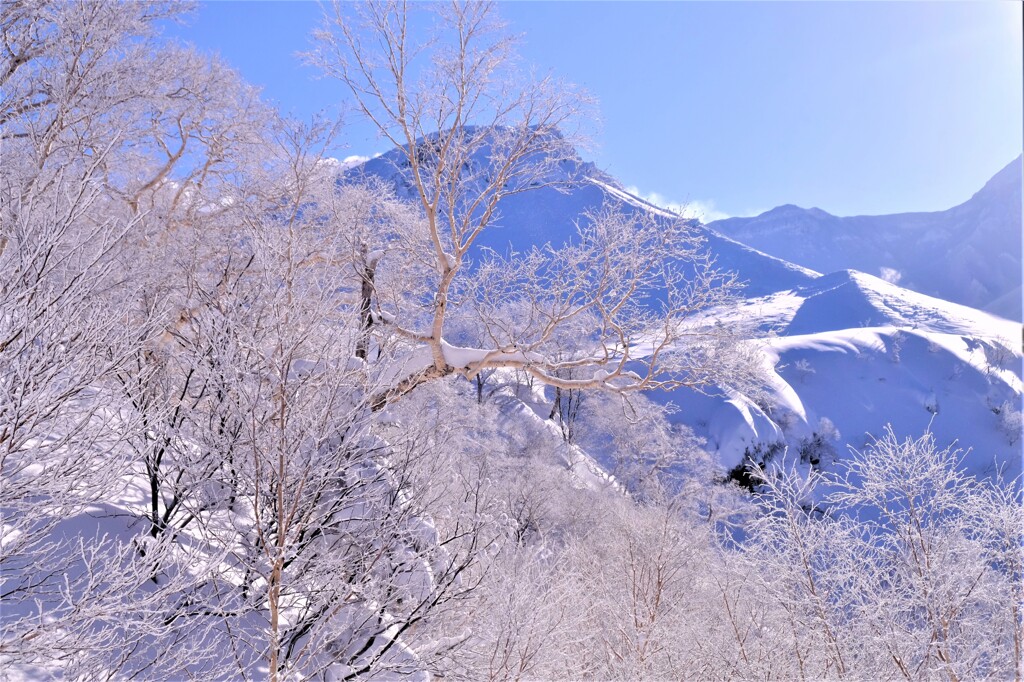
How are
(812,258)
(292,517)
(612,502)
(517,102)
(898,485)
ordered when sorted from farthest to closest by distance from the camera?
(812,258)
(612,502)
(517,102)
(898,485)
(292,517)

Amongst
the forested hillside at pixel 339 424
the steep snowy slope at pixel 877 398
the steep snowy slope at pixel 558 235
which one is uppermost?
the steep snowy slope at pixel 558 235

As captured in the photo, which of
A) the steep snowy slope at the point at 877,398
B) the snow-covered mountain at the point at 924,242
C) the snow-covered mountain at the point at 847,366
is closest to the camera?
the snow-covered mountain at the point at 847,366

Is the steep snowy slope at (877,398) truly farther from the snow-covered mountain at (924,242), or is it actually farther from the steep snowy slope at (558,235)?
the snow-covered mountain at (924,242)

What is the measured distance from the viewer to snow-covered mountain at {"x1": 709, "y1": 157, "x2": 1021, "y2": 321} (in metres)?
110

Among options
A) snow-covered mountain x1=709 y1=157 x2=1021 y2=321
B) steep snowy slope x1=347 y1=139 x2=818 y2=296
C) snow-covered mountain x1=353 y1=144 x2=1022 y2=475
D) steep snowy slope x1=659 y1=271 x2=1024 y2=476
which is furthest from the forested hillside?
snow-covered mountain x1=709 y1=157 x2=1021 y2=321

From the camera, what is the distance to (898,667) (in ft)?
19.1

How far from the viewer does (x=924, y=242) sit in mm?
141625

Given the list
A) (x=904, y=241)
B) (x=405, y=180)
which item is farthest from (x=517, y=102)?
(x=904, y=241)

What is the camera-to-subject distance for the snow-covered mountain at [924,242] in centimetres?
11050

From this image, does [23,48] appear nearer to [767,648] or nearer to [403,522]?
[403,522]

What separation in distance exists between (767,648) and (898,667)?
2075 millimetres

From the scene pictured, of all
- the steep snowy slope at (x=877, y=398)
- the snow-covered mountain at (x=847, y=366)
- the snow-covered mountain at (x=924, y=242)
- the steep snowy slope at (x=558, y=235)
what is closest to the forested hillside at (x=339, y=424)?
the snow-covered mountain at (x=847, y=366)

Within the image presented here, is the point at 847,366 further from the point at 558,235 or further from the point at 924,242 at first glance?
the point at 924,242

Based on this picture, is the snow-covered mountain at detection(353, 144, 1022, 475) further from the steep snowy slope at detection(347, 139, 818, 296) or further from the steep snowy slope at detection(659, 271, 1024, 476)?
the steep snowy slope at detection(347, 139, 818, 296)
